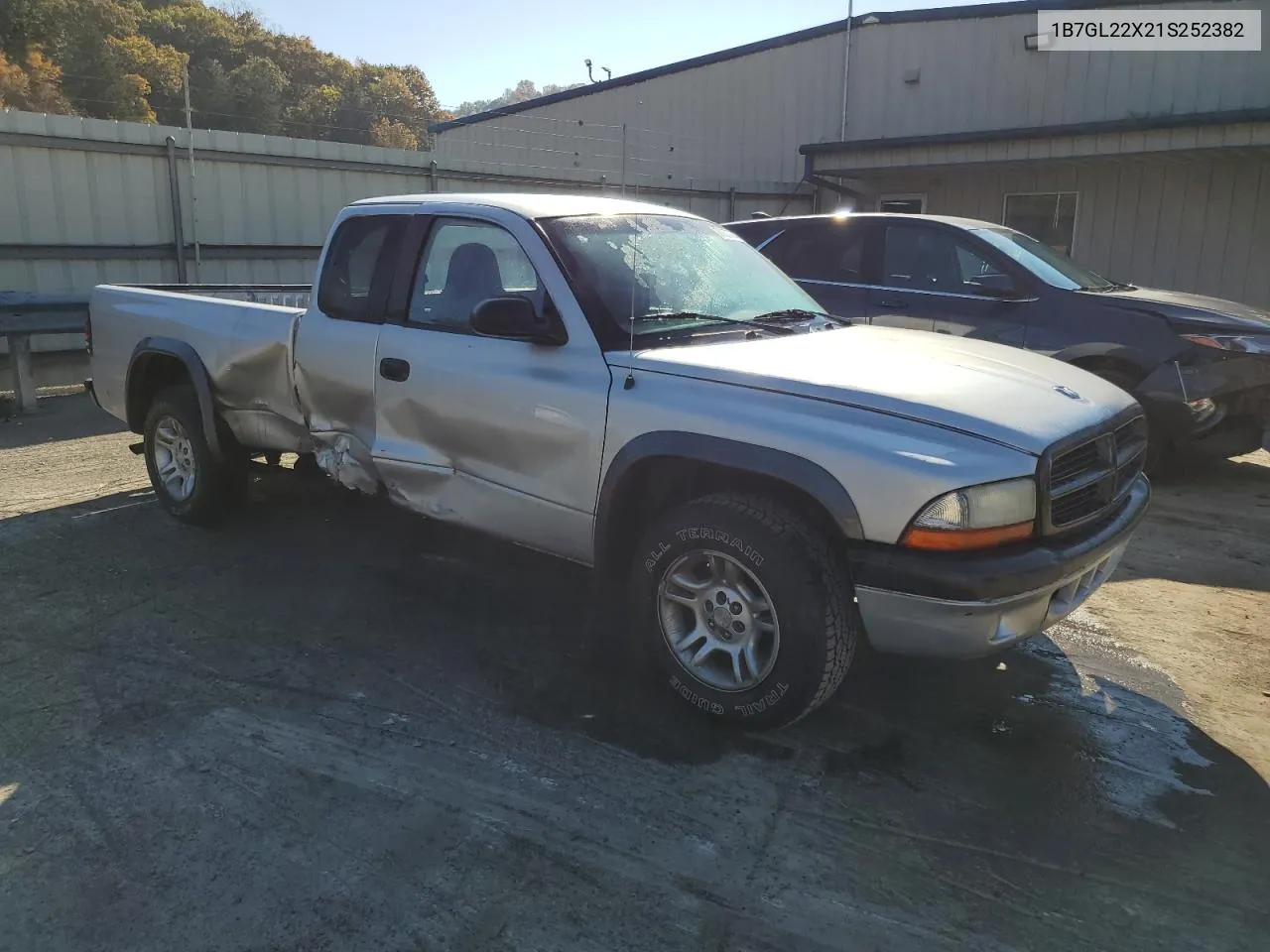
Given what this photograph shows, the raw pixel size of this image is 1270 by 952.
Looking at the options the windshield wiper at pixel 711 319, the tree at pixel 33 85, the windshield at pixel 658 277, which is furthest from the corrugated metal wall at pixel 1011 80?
the tree at pixel 33 85

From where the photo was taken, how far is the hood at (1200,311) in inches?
260

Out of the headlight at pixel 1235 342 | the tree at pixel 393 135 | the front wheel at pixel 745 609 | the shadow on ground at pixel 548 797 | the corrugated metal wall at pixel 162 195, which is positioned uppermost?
the tree at pixel 393 135

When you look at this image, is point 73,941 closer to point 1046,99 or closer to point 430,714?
point 430,714

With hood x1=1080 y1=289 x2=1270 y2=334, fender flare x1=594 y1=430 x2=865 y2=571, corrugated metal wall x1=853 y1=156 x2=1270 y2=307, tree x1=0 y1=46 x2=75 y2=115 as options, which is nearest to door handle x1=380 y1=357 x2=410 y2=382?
fender flare x1=594 y1=430 x2=865 y2=571

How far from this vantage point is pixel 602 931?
2.52 m

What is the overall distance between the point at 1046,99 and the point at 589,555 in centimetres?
1522

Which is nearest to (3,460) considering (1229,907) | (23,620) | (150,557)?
(150,557)

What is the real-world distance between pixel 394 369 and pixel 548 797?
2.20 m

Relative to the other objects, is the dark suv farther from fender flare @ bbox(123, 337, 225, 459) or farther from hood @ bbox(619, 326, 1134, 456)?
fender flare @ bbox(123, 337, 225, 459)

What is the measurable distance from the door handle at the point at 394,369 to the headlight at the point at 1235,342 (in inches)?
215

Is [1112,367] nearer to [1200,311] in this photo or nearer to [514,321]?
[1200,311]

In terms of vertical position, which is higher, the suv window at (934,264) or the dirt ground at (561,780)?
the suv window at (934,264)

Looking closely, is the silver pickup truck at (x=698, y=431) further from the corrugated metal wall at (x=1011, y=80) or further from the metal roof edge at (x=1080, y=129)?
the corrugated metal wall at (x=1011, y=80)

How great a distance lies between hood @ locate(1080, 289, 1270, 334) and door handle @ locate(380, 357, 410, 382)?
514 cm
